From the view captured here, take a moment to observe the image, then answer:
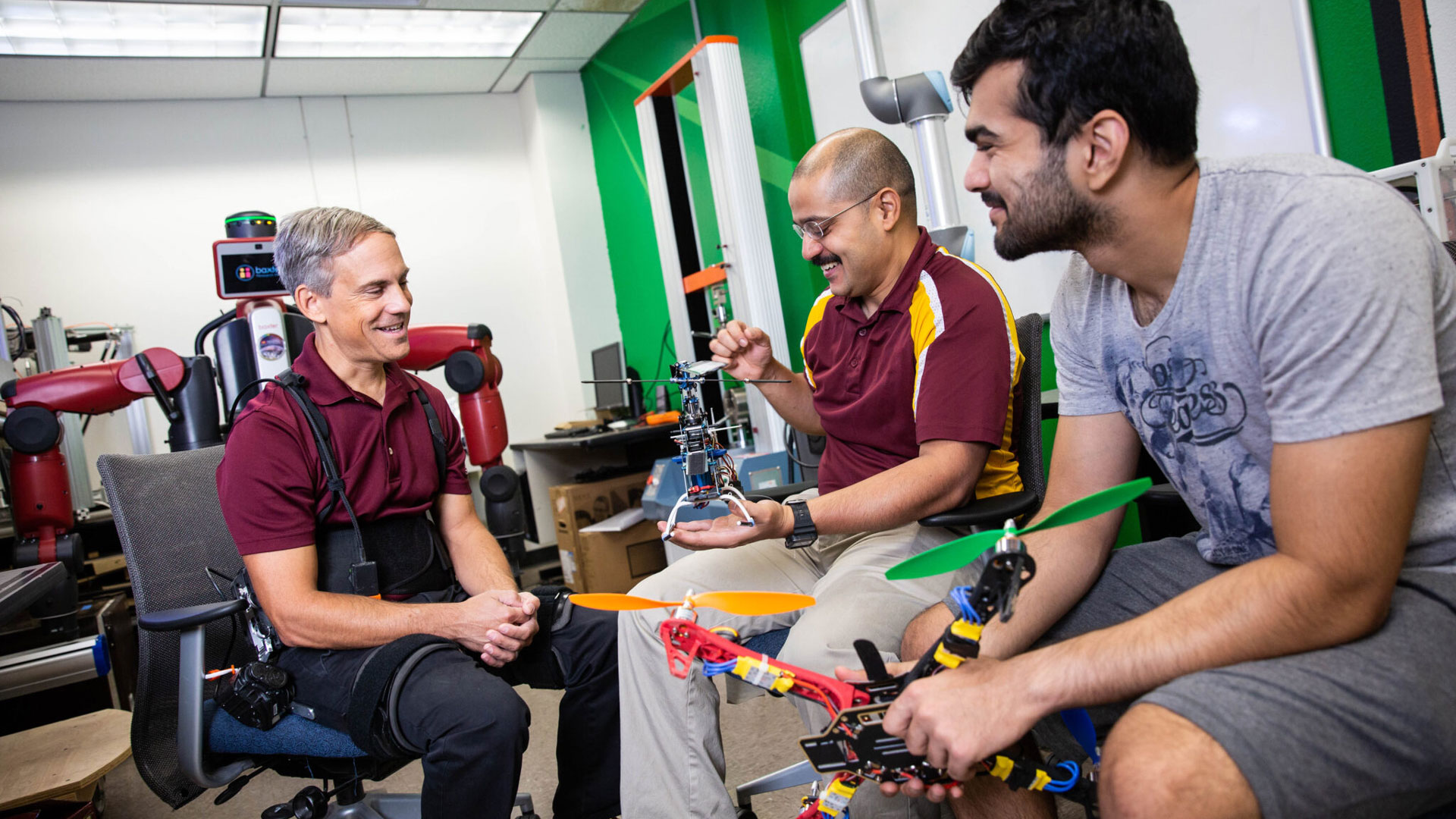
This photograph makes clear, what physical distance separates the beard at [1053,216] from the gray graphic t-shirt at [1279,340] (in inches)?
4.2

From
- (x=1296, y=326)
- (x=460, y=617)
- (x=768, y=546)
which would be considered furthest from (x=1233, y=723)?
(x=460, y=617)

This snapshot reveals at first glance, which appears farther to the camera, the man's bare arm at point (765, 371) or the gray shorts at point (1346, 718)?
the man's bare arm at point (765, 371)

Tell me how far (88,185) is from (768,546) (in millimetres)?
5053

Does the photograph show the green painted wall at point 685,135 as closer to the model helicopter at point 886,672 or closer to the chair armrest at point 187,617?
the chair armrest at point 187,617

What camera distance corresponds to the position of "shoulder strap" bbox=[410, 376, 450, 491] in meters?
1.88

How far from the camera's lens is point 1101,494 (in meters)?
0.74

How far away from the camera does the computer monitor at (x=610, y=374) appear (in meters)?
4.87

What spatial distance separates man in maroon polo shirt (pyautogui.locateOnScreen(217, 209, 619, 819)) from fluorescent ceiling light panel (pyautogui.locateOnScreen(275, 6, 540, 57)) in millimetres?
3317

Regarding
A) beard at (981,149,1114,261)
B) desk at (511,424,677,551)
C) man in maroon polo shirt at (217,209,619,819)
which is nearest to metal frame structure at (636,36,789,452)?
desk at (511,424,677,551)

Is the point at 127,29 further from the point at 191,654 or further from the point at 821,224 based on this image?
the point at 821,224

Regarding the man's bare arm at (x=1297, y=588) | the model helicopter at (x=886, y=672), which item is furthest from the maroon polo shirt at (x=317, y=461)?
the man's bare arm at (x=1297, y=588)

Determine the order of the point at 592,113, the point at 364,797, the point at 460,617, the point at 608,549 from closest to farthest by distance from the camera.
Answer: the point at 460,617
the point at 364,797
the point at 608,549
the point at 592,113

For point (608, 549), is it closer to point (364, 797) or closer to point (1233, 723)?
point (364, 797)

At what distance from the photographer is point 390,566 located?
175cm
